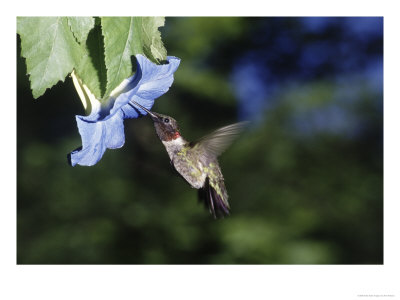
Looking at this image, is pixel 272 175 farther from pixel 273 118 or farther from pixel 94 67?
pixel 94 67

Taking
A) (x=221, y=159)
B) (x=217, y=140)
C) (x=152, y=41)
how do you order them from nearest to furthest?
(x=152, y=41) < (x=217, y=140) < (x=221, y=159)

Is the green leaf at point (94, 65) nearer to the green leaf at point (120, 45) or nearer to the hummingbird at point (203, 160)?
the green leaf at point (120, 45)

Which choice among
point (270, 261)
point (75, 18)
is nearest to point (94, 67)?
point (75, 18)

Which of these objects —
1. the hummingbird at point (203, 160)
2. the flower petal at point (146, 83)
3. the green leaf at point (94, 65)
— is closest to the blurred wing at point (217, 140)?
the hummingbird at point (203, 160)

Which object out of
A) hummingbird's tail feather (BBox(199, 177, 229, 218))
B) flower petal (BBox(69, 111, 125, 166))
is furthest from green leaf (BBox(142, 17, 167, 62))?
hummingbird's tail feather (BBox(199, 177, 229, 218))

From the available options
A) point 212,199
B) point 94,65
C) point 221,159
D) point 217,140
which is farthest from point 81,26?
point 221,159

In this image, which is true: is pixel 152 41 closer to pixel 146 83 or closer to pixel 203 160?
pixel 146 83

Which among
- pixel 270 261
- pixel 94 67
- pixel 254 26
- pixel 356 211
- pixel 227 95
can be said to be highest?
pixel 254 26
